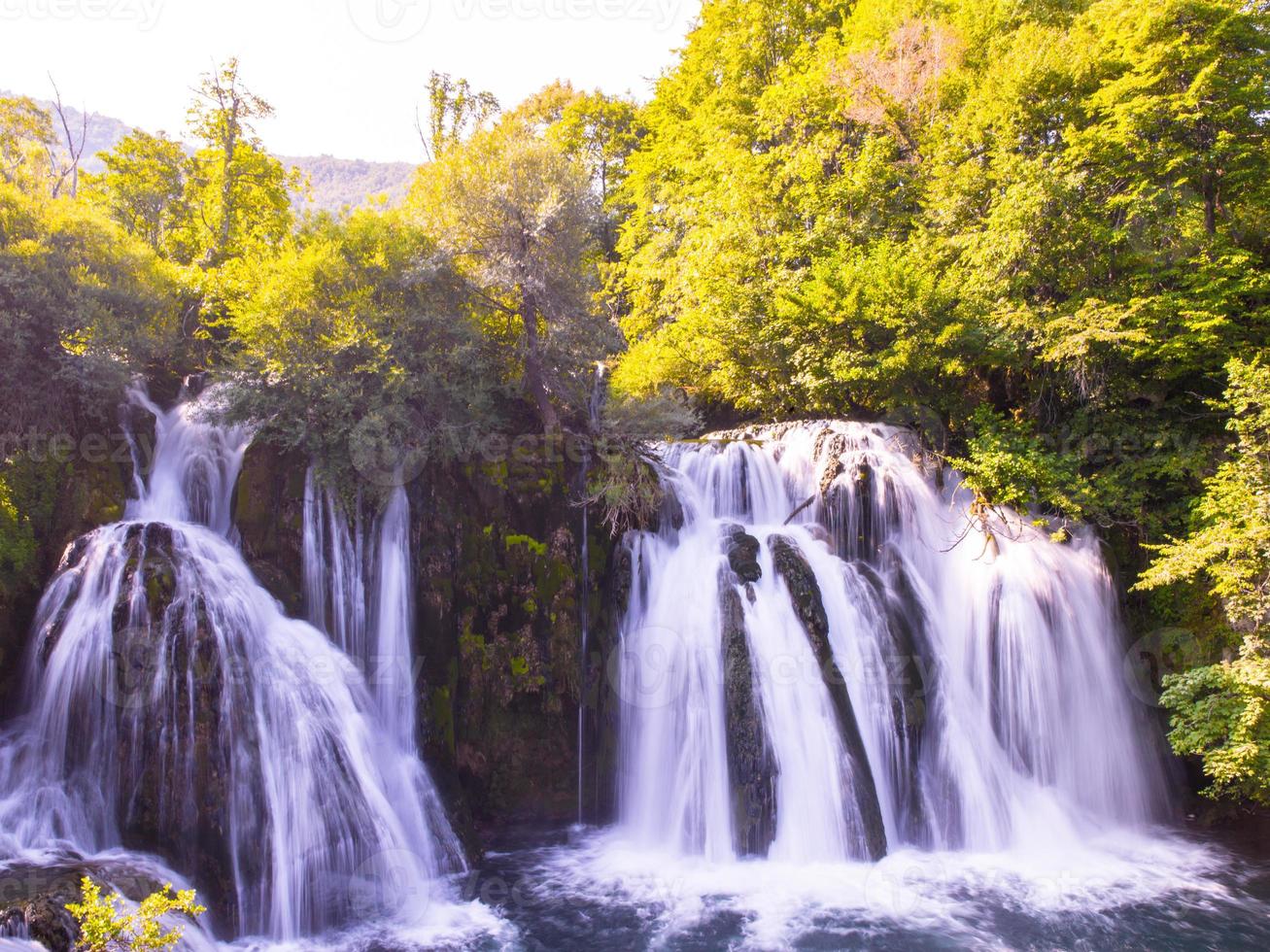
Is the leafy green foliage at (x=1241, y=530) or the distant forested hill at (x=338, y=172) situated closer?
the leafy green foliage at (x=1241, y=530)

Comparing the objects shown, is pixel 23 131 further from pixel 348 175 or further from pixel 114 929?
pixel 348 175

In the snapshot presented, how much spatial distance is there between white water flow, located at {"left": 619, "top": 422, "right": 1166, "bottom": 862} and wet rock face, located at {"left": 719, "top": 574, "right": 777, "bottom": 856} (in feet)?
0.09

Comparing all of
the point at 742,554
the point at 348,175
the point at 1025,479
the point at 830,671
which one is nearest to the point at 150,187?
the point at 742,554

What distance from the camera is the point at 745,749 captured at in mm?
10875

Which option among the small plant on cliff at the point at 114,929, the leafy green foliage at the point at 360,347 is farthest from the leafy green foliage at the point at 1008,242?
the small plant on cliff at the point at 114,929

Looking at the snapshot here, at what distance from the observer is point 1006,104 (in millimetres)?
15914

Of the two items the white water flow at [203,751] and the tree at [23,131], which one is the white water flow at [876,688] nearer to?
the white water flow at [203,751]

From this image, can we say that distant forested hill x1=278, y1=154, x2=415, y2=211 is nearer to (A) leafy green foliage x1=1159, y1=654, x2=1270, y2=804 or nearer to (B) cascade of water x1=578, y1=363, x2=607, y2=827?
(B) cascade of water x1=578, y1=363, x2=607, y2=827

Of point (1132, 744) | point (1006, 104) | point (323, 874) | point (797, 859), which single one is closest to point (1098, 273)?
point (1006, 104)

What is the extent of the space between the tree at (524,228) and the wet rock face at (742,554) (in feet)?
11.9

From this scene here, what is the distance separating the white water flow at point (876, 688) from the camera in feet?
35.5

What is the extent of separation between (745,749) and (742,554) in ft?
9.86

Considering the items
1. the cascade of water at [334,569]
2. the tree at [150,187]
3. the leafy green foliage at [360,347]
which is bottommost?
the cascade of water at [334,569]

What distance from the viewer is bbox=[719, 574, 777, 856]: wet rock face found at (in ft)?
34.4
